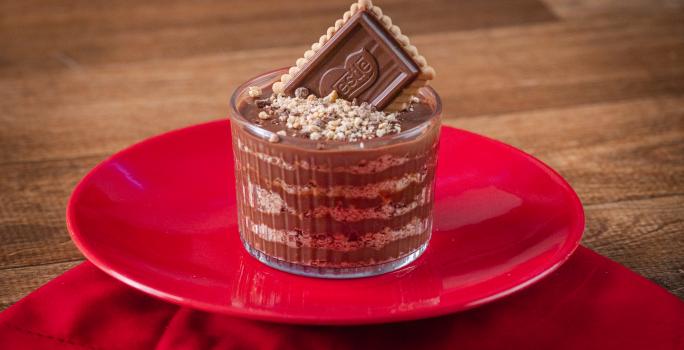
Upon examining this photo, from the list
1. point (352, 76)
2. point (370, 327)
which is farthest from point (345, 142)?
point (370, 327)

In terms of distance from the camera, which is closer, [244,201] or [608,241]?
[244,201]

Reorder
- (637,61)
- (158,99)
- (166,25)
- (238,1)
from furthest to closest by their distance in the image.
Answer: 1. (238,1)
2. (166,25)
3. (637,61)
4. (158,99)

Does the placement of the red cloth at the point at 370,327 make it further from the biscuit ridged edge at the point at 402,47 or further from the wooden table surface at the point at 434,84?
the biscuit ridged edge at the point at 402,47

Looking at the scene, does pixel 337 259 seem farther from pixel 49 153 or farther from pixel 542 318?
pixel 49 153

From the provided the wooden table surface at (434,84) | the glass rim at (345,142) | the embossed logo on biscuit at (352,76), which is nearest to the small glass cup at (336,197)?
the glass rim at (345,142)

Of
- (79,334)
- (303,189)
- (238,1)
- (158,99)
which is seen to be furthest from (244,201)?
(238,1)

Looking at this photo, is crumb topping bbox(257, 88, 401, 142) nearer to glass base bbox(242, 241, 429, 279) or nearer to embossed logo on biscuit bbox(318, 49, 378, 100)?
embossed logo on biscuit bbox(318, 49, 378, 100)

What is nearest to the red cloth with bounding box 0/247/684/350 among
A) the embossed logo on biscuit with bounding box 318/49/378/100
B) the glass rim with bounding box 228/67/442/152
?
the glass rim with bounding box 228/67/442/152
